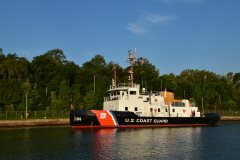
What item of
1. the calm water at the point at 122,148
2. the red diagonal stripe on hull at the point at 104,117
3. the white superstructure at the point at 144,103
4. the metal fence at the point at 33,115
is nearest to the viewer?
the calm water at the point at 122,148

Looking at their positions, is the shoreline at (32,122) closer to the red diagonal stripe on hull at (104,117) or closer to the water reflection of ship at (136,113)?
the water reflection of ship at (136,113)

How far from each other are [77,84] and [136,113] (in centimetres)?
3695

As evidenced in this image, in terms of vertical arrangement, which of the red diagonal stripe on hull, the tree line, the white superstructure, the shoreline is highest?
the tree line

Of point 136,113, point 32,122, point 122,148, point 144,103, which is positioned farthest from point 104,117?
point 122,148

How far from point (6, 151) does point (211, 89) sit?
76077 mm

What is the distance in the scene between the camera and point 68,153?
97.7 feet

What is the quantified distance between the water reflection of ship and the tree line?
1568cm

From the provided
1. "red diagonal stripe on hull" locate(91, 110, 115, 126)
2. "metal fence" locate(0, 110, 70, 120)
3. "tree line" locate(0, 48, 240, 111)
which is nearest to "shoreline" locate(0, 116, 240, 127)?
"metal fence" locate(0, 110, 70, 120)

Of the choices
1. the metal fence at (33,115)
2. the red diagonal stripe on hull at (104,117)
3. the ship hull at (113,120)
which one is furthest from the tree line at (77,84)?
the red diagonal stripe on hull at (104,117)

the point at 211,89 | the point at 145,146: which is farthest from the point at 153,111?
the point at 211,89

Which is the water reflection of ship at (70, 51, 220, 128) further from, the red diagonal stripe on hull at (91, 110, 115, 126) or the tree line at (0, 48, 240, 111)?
the tree line at (0, 48, 240, 111)

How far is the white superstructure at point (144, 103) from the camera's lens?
176 ft

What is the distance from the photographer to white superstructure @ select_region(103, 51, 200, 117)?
176 feet

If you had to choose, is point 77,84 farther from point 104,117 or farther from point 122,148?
point 122,148
